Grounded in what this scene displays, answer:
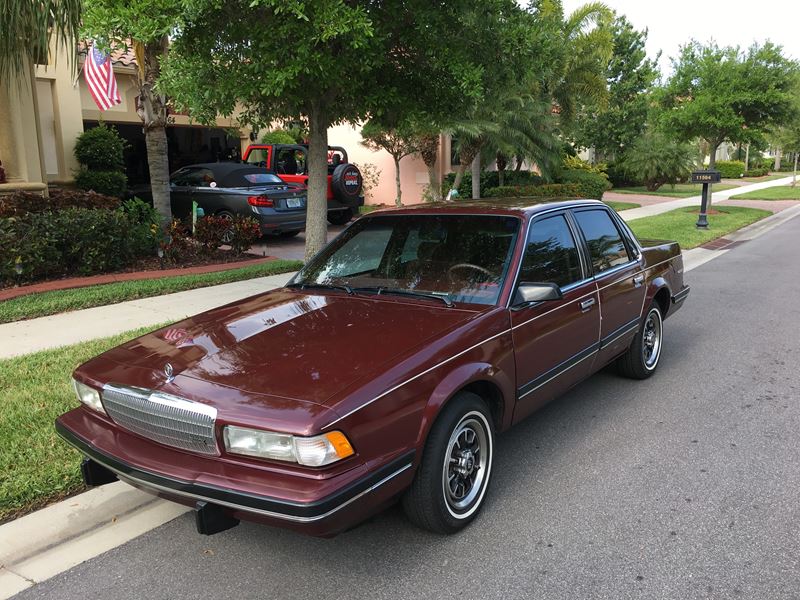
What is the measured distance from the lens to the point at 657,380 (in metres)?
5.66

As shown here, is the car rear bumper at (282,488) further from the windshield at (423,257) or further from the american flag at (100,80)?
the american flag at (100,80)

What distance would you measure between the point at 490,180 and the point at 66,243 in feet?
56.4

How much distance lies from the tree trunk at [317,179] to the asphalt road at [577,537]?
387 centimetres

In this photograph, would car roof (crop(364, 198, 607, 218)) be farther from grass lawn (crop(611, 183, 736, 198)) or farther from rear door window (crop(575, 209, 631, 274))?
grass lawn (crop(611, 183, 736, 198))

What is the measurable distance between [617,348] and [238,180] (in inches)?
399

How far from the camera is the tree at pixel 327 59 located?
17.8ft

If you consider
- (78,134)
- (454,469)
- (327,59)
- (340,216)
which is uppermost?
(327,59)

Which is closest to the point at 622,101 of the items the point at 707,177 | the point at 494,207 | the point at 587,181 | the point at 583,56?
the point at 587,181

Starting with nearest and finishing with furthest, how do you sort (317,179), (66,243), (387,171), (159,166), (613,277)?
1. (613,277)
2. (317,179)
3. (66,243)
4. (159,166)
5. (387,171)

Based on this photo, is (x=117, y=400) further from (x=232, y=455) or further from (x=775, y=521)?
(x=775, y=521)

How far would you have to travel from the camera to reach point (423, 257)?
4.18 meters

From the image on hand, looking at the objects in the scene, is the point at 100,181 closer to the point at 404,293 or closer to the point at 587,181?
the point at 404,293

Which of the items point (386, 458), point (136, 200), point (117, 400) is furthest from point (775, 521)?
point (136, 200)

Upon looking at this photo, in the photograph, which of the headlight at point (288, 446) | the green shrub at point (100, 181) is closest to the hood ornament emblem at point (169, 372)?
the headlight at point (288, 446)
